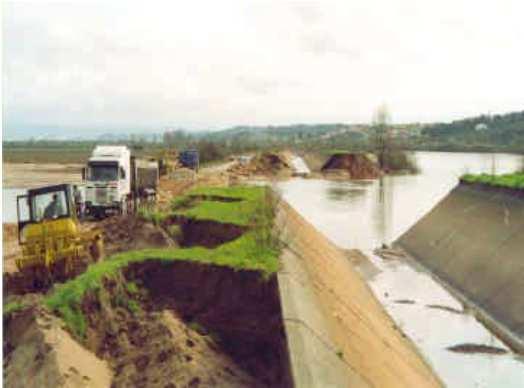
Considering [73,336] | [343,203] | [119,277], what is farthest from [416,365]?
[343,203]

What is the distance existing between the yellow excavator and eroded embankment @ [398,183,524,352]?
42.5 feet

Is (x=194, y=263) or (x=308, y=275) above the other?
(x=194, y=263)

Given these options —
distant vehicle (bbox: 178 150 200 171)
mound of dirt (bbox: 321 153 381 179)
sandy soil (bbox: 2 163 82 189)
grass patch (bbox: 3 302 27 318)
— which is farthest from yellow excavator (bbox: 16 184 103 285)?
mound of dirt (bbox: 321 153 381 179)

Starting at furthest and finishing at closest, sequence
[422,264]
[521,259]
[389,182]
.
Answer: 1. [389,182]
2. [422,264]
3. [521,259]

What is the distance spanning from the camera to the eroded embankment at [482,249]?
24188 millimetres

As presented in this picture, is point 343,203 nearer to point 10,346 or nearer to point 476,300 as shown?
point 476,300

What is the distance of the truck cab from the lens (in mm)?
34031

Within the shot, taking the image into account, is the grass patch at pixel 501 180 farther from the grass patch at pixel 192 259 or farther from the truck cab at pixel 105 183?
the truck cab at pixel 105 183

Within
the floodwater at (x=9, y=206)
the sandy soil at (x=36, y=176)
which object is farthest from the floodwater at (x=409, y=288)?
the sandy soil at (x=36, y=176)

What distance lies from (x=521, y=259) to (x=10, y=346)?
63.7 ft

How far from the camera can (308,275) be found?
20125 mm

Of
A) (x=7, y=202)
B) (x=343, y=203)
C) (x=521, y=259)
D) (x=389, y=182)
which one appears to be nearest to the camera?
(x=521, y=259)

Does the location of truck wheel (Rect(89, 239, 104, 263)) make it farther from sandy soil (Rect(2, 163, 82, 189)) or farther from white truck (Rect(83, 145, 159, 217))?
sandy soil (Rect(2, 163, 82, 189))

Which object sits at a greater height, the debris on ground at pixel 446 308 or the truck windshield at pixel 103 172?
the truck windshield at pixel 103 172
